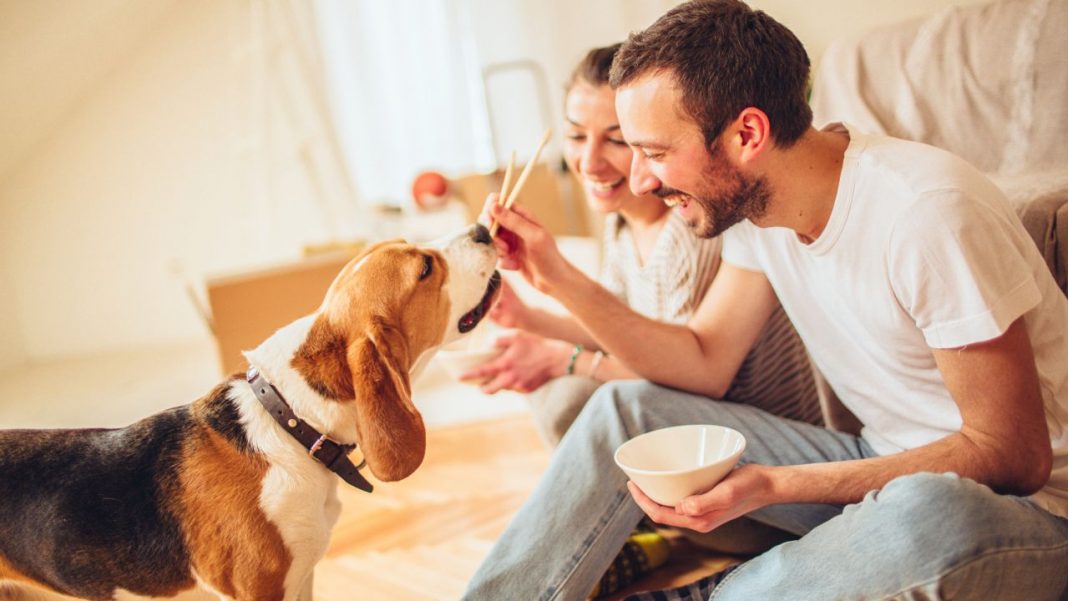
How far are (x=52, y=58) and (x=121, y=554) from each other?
3.05 metres

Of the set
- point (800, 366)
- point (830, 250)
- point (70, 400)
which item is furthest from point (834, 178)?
point (70, 400)

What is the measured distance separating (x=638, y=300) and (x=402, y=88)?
2.96m

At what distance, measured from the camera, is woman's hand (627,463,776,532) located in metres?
1.32

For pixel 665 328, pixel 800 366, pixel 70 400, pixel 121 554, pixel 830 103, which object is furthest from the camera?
pixel 70 400

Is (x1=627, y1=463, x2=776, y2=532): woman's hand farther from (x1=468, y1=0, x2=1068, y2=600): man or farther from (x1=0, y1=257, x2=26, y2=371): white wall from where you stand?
(x1=0, y1=257, x2=26, y2=371): white wall

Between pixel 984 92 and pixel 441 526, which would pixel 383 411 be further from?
pixel 984 92

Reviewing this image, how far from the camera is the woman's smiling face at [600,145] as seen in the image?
2018 millimetres

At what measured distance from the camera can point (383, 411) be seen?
1448 millimetres

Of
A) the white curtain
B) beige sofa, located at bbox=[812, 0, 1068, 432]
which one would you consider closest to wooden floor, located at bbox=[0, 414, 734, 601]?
beige sofa, located at bbox=[812, 0, 1068, 432]

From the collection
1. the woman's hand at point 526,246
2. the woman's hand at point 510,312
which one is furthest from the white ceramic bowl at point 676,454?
the woman's hand at point 510,312

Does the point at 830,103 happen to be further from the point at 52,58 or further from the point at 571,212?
the point at 52,58

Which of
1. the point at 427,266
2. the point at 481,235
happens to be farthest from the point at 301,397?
the point at 481,235

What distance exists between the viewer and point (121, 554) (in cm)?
150

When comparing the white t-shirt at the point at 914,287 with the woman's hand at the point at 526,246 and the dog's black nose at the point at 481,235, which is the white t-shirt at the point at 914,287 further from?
the dog's black nose at the point at 481,235
